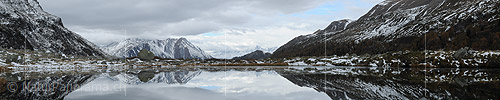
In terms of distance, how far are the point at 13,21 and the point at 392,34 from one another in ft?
538

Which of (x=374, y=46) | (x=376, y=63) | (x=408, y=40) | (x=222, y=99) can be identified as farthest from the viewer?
(x=374, y=46)

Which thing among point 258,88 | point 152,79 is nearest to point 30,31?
A: point 152,79

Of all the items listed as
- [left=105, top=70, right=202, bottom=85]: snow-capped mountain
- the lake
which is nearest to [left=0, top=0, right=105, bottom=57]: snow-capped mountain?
[left=105, top=70, right=202, bottom=85]: snow-capped mountain

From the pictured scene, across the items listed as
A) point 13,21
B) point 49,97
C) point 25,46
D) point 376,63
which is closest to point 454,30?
point 376,63

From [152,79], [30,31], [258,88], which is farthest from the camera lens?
[30,31]

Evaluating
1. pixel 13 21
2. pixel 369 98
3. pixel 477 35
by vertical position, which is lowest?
pixel 369 98

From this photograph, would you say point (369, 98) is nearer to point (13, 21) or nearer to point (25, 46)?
point (25, 46)

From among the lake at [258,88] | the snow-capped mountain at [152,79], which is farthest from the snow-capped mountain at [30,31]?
the lake at [258,88]

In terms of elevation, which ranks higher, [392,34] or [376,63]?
[392,34]

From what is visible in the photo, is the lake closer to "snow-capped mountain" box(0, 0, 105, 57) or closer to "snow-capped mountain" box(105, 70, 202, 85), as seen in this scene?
"snow-capped mountain" box(105, 70, 202, 85)

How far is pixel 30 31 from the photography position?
449 feet

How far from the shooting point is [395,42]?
8950 centimetres

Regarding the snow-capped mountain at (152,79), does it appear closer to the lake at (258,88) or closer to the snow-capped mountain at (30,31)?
the lake at (258,88)

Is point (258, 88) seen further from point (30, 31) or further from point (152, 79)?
point (30, 31)
